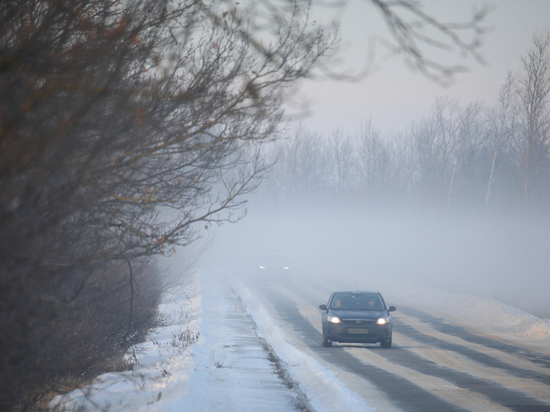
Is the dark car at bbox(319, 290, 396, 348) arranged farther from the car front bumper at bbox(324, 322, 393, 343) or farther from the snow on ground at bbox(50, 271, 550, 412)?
the snow on ground at bbox(50, 271, 550, 412)

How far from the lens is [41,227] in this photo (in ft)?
12.6

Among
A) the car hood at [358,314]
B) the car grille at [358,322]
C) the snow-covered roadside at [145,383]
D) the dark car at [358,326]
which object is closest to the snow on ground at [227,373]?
the snow-covered roadside at [145,383]

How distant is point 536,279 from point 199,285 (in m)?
29.5

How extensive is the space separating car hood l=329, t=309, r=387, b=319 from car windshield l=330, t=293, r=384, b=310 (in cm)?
28

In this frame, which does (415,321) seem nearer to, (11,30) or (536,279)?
(11,30)

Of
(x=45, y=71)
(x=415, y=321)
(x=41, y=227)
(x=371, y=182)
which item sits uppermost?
(x=371, y=182)

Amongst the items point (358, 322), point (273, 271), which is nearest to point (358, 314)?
point (358, 322)

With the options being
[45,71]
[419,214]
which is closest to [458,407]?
[45,71]

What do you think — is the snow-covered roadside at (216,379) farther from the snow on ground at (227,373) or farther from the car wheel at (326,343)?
the car wheel at (326,343)

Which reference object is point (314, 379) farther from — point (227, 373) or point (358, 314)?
point (358, 314)

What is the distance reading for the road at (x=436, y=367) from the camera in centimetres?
872

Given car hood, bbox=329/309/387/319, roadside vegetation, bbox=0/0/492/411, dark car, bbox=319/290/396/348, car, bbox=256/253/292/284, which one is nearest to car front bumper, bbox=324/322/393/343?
dark car, bbox=319/290/396/348

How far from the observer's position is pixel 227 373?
34.5ft

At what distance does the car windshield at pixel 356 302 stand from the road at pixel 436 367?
3.84 ft
